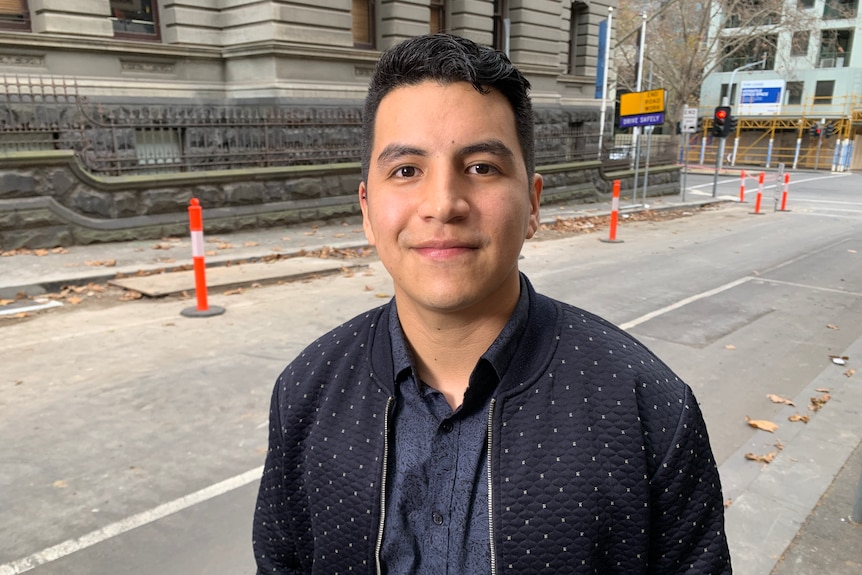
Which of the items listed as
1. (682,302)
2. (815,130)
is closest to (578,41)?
(682,302)

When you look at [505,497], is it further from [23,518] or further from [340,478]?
[23,518]

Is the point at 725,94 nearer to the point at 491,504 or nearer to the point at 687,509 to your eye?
the point at 687,509

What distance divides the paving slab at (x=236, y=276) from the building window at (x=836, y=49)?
49.4 meters

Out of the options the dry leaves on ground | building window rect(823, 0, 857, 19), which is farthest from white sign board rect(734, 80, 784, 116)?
the dry leaves on ground

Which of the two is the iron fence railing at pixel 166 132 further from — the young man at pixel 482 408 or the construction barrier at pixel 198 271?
the young man at pixel 482 408

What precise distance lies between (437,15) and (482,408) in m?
Answer: 22.4

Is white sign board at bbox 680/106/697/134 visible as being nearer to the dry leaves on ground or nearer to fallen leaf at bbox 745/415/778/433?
fallen leaf at bbox 745/415/778/433

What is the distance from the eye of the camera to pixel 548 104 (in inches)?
953

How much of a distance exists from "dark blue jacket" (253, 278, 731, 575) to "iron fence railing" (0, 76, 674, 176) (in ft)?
36.7

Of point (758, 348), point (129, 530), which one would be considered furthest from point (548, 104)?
point (129, 530)

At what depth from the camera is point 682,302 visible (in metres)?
8.70

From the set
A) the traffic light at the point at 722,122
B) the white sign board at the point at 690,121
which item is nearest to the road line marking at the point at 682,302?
the white sign board at the point at 690,121

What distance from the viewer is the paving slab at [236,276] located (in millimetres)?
8539

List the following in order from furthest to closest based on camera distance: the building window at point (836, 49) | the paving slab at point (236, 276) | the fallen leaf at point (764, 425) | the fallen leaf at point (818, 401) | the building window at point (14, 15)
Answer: the building window at point (836, 49)
the building window at point (14, 15)
the paving slab at point (236, 276)
the fallen leaf at point (818, 401)
the fallen leaf at point (764, 425)
